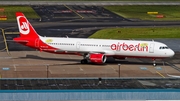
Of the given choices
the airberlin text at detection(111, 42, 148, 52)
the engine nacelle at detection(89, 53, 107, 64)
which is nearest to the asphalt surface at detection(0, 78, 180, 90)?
the engine nacelle at detection(89, 53, 107, 64)

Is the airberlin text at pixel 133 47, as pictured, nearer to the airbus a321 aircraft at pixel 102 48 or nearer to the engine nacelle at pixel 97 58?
the airbus a321 aircraft at pixel 102 48

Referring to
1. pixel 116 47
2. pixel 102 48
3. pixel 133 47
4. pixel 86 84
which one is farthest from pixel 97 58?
pixel 86 84

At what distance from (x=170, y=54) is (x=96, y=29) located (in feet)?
157

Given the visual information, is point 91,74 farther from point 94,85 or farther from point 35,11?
point 35,11

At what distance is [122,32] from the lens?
132 metres

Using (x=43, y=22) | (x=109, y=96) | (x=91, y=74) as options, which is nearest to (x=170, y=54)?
(x=91, y=74)

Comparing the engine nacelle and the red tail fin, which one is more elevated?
the red tail fin

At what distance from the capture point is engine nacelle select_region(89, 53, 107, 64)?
9156cm

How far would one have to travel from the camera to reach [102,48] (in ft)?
306

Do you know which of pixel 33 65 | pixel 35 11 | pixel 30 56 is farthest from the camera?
pixel 35 11

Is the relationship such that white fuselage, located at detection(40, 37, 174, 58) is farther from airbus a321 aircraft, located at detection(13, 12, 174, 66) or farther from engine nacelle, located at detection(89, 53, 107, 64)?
engine nacelle, located at detection(89, 53, 107, 64)

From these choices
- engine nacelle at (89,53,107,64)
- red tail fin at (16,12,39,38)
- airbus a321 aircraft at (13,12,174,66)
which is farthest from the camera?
red tail fin at (16,12,39,38)

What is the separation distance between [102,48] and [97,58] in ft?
8.11

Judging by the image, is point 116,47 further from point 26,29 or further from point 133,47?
point 26,29
